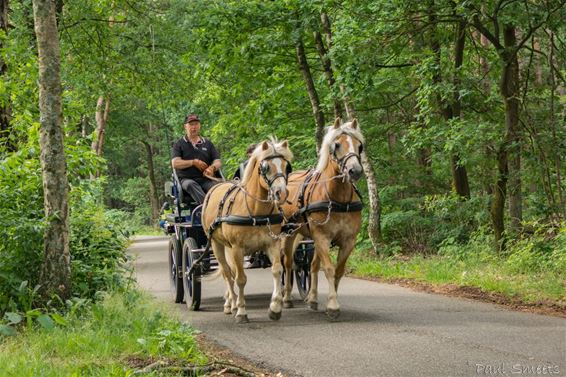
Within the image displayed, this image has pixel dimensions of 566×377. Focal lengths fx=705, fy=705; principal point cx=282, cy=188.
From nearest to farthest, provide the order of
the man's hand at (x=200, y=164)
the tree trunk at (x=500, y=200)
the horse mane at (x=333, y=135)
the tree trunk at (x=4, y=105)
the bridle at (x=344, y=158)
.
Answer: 1. the bridle at (x=344, y=158)
2. the horse mane at (x=333, y=135)
3. the man's hand at (x=200, y=164)
4. the tree trunk at (x=4, y=105)
5. the tree trunk at (x=500, y=200)

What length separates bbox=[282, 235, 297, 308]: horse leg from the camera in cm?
959

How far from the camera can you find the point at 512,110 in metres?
12.9

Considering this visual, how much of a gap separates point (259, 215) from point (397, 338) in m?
2.38

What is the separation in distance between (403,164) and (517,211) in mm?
4487

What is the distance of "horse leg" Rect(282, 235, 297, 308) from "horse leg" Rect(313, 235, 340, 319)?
678 millimetres

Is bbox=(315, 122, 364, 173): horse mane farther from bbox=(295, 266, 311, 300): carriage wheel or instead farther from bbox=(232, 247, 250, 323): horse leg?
bbox=(295, 266, 311, 300): carriage wheel

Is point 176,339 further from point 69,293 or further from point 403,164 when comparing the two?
point 403,164

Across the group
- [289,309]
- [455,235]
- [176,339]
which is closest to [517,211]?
[455,235]

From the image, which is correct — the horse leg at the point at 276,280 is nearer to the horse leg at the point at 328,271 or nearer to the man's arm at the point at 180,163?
the horse leg at the point at 328,271

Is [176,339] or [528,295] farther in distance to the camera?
[528,295]

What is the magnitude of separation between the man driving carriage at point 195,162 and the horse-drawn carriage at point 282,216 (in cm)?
89

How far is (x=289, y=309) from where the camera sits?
976 cm

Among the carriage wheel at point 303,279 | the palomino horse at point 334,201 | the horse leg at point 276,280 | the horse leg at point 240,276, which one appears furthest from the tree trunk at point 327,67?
the horse leg at point 240,276

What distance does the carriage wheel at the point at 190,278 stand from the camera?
9.84 metres
